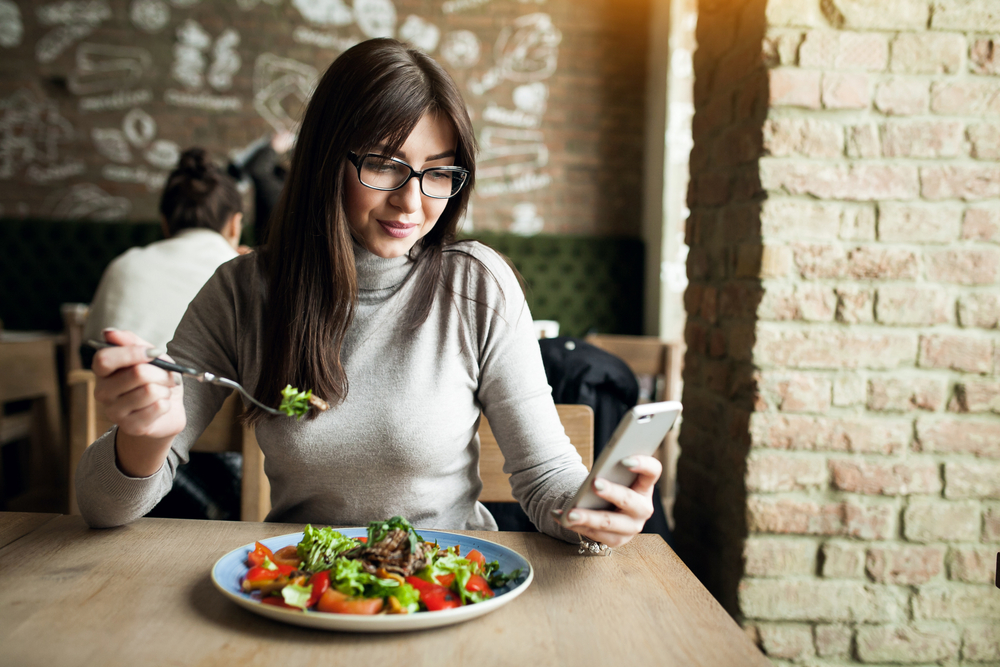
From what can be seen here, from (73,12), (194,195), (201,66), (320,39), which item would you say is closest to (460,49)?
(320,39)

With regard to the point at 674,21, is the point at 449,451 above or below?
below

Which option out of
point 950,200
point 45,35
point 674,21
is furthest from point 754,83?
point 45,35

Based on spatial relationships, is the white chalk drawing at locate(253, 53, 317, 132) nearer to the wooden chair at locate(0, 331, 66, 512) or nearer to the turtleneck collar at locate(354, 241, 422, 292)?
the wooden chair at locate(0, 331, 66, 512)

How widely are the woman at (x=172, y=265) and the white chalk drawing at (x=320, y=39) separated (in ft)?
7.59

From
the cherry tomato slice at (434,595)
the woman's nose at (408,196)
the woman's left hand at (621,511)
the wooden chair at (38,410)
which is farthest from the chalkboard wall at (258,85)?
the cherry tomato slice at (434,595)

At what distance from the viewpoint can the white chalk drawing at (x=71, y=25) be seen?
13.9ft

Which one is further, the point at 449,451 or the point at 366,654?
the point at 449,451

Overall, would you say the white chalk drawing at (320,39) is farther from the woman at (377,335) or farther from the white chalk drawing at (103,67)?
the woman at (377,335)

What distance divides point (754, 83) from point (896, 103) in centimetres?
24

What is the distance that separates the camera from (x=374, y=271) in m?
1.14

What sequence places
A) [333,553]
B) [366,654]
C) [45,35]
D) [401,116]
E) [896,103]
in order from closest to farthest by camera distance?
1. [366,654]
2. [333,553]
3. [401,116]
4. [896,103]
5. [45,35]

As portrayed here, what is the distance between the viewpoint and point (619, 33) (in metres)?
4.42

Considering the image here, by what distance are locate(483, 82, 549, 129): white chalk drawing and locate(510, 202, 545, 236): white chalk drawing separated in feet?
1.62

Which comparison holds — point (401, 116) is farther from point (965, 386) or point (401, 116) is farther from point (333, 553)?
point (965, 386)
